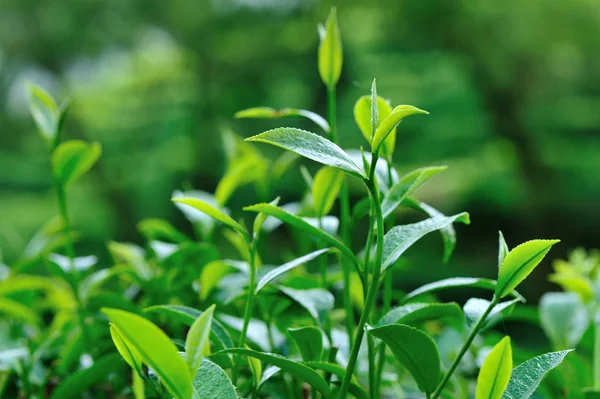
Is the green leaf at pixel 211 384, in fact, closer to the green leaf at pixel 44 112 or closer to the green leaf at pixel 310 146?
the green leaf at pixel 310 146

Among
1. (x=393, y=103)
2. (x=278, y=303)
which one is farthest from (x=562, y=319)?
(x=393, y=103)

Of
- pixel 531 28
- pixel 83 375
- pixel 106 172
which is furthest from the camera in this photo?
pixel 106 172

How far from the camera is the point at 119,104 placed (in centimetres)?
436

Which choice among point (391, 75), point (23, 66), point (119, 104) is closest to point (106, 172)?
point (119, 104)

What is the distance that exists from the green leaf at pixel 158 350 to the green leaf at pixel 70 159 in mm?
175

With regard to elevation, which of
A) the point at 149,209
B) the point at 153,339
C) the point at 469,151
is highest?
the point at 153,339

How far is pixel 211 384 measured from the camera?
0.59ft

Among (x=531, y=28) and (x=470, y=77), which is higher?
(x=531, y=28)

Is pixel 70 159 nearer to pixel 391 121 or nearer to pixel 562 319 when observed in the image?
pixel 391 121

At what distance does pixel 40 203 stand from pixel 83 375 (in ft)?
13.4

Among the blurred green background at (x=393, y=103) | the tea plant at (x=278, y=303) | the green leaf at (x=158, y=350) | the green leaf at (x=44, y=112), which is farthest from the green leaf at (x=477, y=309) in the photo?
the blurred green background at (x=393, y=103)

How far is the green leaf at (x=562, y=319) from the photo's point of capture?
382mm

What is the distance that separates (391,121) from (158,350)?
9 cm

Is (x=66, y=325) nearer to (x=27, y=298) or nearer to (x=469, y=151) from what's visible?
(x=27, y=298)
